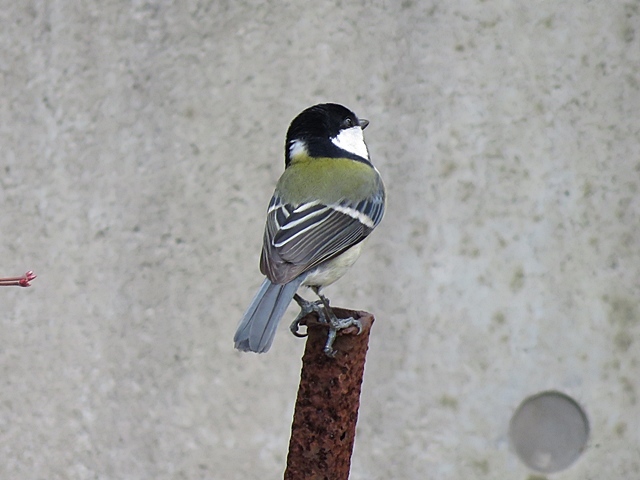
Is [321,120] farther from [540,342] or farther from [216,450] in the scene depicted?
[216,450]

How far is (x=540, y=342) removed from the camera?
117 inches

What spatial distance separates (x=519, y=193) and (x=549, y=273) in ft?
0.83

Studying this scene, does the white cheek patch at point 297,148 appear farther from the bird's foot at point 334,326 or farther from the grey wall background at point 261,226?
the bird's foot at point 334,326

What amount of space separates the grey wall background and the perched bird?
64 centimetres

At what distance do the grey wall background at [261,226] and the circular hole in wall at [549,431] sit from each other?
3 centimetres

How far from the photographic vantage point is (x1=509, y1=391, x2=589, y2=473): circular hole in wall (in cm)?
302

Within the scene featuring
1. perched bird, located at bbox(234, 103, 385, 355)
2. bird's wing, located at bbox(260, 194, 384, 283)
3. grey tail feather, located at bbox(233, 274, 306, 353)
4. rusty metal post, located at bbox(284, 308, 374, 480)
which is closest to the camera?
rusty metal post, located at bbox(284, 308, 374, 480)

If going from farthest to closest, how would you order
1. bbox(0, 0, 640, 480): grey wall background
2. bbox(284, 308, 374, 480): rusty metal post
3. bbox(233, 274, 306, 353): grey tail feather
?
bbox(0, 0, 640, 480): grey wall background, bbox(233, 274, 306, 353): grey tail feather, bbox(284, 308, 374, 480): rusty metal post

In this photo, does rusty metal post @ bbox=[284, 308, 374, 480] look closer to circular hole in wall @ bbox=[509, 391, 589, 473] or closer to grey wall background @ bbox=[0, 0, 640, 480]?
grey wall background @ bbox=[0, 0, 640, 480]

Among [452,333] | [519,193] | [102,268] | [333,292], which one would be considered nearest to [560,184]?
[519,193]

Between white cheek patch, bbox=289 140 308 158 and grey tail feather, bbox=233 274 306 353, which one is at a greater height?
white cheek patch, bbox=289 140 308 158

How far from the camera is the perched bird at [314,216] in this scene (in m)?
1.70

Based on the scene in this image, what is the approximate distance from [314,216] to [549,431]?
1.41 meters

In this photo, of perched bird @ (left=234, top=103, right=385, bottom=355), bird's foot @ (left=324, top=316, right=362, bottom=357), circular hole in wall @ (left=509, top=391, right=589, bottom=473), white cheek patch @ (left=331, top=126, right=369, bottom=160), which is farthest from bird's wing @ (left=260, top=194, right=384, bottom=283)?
circular hole in wall @ (left=509, top=391, right=589, bottom=473)
